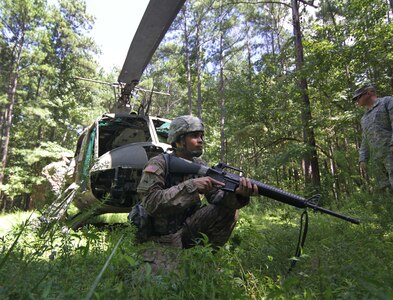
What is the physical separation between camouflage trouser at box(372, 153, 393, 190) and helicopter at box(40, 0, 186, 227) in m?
2.32

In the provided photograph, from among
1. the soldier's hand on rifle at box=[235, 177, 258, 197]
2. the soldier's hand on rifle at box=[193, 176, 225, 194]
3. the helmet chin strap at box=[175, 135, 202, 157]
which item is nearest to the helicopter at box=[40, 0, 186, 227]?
the helmet chin strap at box=[175, 135, 202, 157]

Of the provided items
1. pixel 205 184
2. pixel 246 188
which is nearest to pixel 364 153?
pixel 246 188

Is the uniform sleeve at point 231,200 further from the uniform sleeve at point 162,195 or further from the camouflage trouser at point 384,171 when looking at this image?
the camouflage trouser at point 384,171

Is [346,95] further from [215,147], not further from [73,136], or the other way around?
[73,136]

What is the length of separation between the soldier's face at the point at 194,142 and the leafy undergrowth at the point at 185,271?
3.31ft

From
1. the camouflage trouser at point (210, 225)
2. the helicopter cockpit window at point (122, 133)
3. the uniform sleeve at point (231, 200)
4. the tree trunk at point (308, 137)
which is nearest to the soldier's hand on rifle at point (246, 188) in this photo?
the uniform sleeve at point (231, 200)

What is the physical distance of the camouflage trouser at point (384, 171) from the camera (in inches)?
121

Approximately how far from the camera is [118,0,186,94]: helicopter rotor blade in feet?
10.4

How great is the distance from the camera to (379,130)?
396 cm

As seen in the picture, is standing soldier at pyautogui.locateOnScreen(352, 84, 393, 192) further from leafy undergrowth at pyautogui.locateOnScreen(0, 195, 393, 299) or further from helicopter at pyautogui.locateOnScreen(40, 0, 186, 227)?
helicopter at pyautogui.locateOnScreen(40, 0, 186, 227)

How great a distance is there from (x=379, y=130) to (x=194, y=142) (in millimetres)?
2648

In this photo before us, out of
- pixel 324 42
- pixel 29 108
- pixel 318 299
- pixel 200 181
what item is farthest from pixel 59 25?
pixel 318 299

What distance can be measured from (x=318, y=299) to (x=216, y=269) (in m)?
0.66

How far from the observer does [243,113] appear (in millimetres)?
11320
